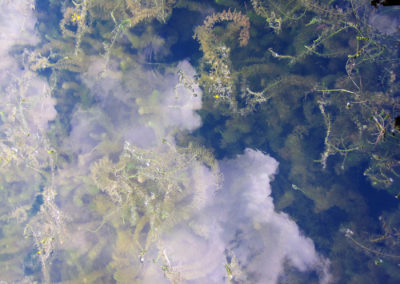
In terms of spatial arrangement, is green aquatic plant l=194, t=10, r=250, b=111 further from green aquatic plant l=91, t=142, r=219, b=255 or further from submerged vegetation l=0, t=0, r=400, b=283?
green aquatic plant l=91, t=142, r=219, b=255

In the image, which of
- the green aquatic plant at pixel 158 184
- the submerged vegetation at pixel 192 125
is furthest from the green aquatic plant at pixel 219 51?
the green aquatic plant at pixel 158 184

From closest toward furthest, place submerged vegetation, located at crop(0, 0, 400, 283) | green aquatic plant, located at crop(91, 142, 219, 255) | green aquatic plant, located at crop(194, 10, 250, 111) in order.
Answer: submerged vegetation, located at crop(0, 0, 400, 283) → green aquatic plant, located at crop(194, 10, 250, 111) → green aquatic plant, located at crop(91, 142, 219, 255)

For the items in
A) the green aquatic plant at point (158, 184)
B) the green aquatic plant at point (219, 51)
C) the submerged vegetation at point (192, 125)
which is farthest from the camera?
the green aquatic plant at point (158, 184)

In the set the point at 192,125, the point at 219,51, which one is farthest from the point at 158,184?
the point at 219,51

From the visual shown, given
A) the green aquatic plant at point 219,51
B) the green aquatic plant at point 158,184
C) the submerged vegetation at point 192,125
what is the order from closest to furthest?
the submerged vegetation at point 192,125
the green aquatic plant at point 219,51
the green aquatic plant at point 158,184

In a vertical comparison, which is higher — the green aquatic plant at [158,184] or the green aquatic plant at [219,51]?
the green aquatic plant at [219,51]

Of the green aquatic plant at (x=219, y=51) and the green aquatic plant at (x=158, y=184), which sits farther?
the green aquatic plant at (x=158, y=184)

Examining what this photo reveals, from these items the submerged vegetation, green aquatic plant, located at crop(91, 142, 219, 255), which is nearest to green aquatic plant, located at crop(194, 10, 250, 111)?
the submerged vegetation

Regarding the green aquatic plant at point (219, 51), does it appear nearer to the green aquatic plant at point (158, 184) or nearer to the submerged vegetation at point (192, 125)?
the submerged vegetation at point (192, 125)
